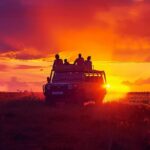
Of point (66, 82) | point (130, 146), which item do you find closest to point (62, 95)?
point (66, 82)

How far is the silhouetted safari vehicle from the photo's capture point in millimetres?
28234

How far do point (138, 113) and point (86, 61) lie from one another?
828 cm

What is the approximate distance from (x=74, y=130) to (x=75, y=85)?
9.62 meters

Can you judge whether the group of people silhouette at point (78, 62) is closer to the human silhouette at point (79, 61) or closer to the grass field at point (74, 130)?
the human silhouette at point (79, 61)

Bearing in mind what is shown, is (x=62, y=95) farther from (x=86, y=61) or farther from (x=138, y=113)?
(x=138, y=113)

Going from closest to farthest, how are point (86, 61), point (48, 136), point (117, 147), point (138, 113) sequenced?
point (117, 147)
point (48, 136)
point (138, 113)
point (86, 61)

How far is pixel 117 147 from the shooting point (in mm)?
15953

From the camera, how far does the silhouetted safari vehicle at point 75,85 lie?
28.2 meters

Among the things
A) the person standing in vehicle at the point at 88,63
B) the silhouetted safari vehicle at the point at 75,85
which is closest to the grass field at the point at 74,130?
the silhouetted safari vehicle at the point at 75,85

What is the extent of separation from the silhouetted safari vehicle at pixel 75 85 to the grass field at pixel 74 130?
4.26 meters

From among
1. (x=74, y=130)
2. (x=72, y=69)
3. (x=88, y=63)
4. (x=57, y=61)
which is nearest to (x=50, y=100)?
(x=72, y=69)

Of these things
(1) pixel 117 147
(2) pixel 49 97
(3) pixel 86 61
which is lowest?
(1) pixel 117 147

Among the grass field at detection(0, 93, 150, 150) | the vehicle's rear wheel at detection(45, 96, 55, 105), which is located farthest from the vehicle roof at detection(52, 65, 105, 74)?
the grass field at detection(0, 93, 150, 150)

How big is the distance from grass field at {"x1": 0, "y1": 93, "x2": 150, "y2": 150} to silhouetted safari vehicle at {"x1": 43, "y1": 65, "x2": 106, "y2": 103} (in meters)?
4.26
